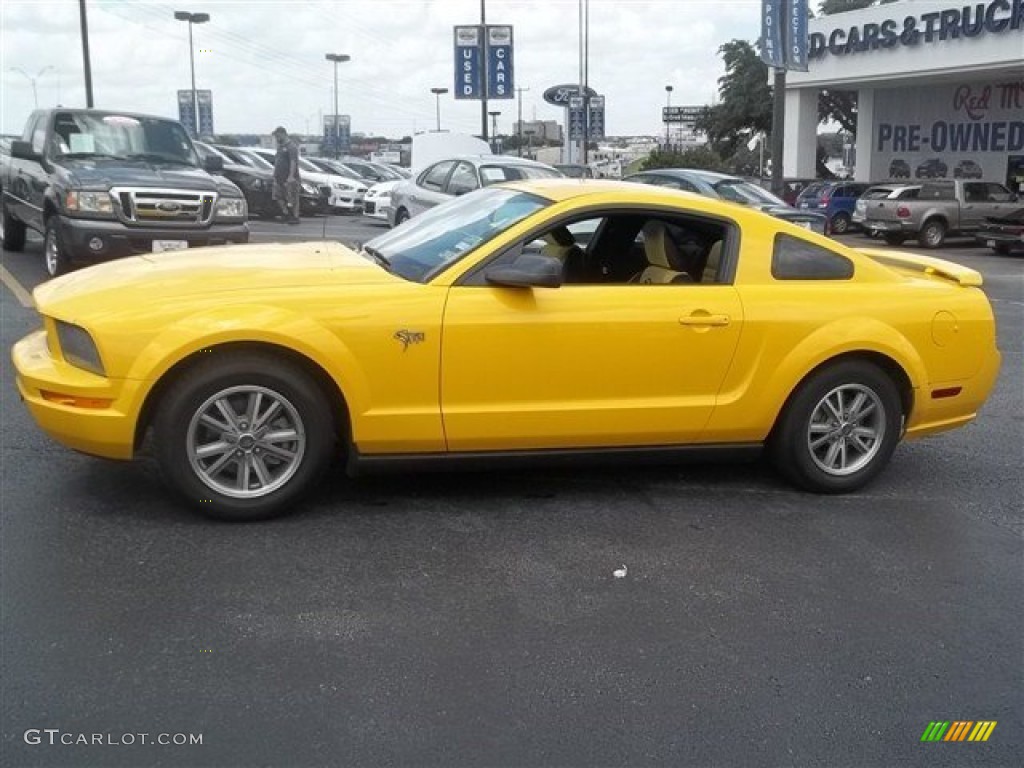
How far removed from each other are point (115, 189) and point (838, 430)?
7688 mm

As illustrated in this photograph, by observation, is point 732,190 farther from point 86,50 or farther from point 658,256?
point 86,50

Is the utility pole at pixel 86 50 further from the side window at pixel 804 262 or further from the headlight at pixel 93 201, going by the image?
the side window at pixel 804 262

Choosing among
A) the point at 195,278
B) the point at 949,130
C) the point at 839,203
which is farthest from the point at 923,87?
the point at 195,278

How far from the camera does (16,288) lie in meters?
10.5

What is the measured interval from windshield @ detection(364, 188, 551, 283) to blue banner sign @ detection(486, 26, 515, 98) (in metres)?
24.1

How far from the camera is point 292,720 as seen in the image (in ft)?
10.0

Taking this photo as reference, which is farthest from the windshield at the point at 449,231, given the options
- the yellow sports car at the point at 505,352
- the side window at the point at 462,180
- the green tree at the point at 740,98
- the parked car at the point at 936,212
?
the green tree at the point at 740,98

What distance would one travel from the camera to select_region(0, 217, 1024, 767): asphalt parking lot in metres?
3.04

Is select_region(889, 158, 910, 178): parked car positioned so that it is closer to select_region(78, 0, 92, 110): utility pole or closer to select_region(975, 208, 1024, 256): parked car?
select_region(975, 208, 1024, 256): parked car

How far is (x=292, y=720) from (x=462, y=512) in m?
1.83

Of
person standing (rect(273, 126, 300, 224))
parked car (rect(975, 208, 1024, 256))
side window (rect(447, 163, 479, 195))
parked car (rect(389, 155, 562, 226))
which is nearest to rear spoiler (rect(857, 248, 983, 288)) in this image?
parked car (rect(389, 155, 562, 226))

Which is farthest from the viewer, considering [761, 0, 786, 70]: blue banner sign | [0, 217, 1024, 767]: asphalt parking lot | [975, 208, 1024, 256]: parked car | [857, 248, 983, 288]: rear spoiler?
[761, 0, 786, 70]: blue banner sign

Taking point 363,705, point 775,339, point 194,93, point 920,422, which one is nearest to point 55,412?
point 363,705

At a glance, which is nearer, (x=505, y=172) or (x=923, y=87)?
(x=505, y=172)
